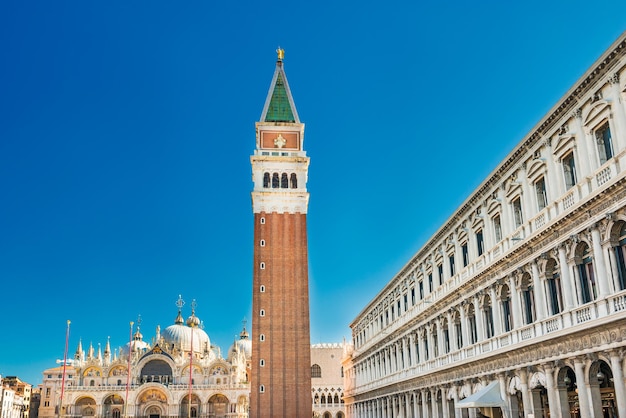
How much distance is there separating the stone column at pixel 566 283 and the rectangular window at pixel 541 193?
2363mm

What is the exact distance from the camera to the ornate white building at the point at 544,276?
19.6 meters

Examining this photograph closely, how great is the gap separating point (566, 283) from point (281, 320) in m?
47.6

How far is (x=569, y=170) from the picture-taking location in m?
22.5

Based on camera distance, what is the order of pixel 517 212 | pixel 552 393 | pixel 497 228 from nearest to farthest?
pixel 552 393
pixel 517 212
pixel 497 228

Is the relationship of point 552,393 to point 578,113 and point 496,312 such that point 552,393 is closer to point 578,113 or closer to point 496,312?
point 496,312

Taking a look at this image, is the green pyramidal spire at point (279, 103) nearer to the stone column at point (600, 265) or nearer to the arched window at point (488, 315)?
the arched window at point (488, 315)

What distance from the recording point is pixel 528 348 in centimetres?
2456

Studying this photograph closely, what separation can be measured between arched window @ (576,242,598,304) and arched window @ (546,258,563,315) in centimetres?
155

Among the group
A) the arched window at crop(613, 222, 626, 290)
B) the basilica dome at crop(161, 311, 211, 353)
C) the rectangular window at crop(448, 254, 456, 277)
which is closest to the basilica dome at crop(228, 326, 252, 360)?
the basilica dome at crop(161, 311, 211, 353)

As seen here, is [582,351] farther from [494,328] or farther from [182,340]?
[182,340]

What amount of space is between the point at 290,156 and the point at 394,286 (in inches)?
1145

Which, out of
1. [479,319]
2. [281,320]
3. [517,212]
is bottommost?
[479,319]

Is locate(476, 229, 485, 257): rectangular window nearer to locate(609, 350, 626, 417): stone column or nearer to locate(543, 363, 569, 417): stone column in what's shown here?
locate(543, 363, 569, 417): stone column

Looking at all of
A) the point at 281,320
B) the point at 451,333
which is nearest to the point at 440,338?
the point at 451,333
